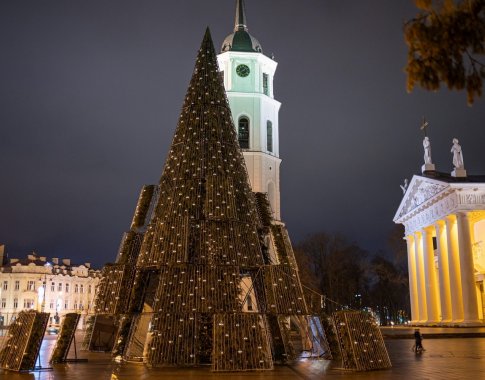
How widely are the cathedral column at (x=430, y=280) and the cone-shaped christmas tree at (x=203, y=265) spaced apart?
31528mm

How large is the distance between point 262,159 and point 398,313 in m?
36.3

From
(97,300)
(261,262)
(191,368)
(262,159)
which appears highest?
(262,159)

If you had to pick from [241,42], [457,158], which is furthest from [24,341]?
[241,42]

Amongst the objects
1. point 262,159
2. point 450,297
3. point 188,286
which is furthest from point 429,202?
point 188,286

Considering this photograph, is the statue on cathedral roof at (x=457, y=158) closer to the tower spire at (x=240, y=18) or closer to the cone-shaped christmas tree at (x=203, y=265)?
the tower spire at (x=240, y=18)

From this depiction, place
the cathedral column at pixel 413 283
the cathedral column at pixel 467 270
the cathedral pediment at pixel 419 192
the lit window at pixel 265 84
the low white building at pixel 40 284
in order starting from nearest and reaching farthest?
the cathedral column at pixel 467 270 → the cathedral pediment at pixel 419 192 → the cathedral column at pixel 413 283 → the lit window at pixel 265 84 → the low white building at pixel 40 284

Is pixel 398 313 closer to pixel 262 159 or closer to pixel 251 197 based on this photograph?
pixel 262 159

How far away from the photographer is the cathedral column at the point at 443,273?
4053 cm

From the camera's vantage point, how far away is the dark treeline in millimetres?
57812

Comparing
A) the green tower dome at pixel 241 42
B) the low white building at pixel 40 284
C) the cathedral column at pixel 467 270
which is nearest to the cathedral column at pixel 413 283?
the cathedral column at pixel 467 270

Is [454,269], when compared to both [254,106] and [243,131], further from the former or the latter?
[254,106]

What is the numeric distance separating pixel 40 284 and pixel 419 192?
236 ft

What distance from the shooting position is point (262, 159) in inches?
2013

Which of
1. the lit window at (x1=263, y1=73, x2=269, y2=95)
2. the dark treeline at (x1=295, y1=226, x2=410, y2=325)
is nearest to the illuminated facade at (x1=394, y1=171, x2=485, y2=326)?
the dark treeline at (x1=295, y1=226, x2=410, y2=325)
